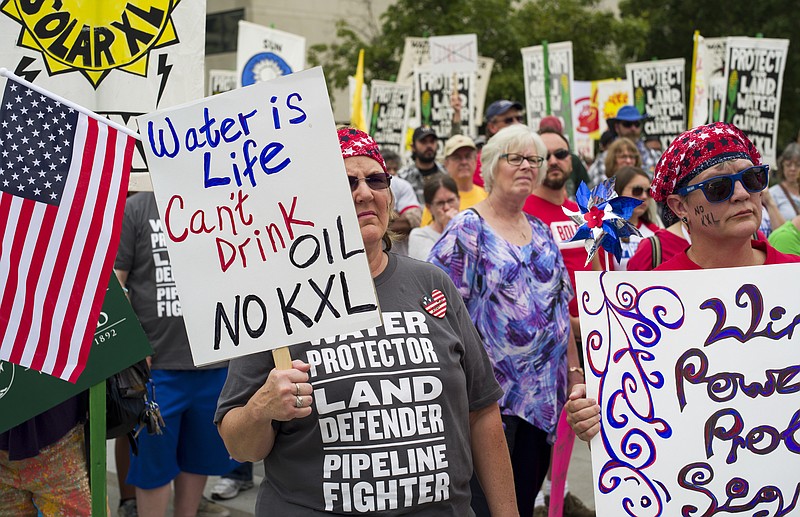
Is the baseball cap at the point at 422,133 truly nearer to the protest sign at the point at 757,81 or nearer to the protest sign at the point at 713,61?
the protest sign at the point at 757,81

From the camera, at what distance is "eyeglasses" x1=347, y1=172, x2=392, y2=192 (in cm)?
290

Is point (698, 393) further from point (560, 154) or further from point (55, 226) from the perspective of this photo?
point (560, 154)

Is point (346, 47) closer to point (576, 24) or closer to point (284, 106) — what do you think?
point (576, 24)

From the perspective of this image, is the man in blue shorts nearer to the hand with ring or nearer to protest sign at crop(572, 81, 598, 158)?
the hand with ring

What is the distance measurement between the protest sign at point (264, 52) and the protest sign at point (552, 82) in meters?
3.20

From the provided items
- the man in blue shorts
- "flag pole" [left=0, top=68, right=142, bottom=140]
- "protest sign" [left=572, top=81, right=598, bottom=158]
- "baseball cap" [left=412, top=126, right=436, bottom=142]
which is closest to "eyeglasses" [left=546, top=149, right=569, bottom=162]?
the man in blue shorts

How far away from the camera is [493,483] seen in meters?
3.00

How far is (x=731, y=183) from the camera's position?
8.93ft

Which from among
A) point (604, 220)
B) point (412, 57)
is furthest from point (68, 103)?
point (412, 57)

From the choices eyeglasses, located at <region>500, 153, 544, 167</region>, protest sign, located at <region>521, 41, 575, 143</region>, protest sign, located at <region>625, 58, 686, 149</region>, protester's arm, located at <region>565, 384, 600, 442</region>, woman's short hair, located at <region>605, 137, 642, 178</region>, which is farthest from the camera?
protest sign, located at <region>521, 41, 575, 143</region>

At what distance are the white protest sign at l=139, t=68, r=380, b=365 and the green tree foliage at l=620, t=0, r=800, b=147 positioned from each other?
93.7 ft

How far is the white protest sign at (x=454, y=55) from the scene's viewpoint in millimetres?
12508

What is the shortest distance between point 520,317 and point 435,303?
1390mm

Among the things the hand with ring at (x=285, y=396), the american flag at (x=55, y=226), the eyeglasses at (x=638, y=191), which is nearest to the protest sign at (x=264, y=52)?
the eyeglasses at (x=638, y=191)
